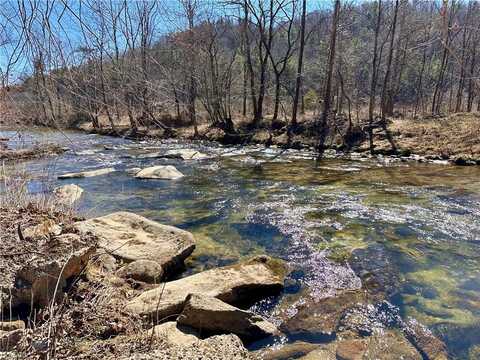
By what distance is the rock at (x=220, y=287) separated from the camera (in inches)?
166

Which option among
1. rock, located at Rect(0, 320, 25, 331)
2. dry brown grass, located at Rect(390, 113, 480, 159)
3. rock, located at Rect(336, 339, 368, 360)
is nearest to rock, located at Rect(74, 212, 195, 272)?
rock, located at Rect(0, 320, 25, 331)

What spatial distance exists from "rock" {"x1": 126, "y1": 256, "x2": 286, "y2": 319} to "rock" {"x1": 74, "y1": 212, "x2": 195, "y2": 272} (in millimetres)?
797

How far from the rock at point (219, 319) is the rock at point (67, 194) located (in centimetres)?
454

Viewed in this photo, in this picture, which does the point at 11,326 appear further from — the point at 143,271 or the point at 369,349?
the point at 369,349

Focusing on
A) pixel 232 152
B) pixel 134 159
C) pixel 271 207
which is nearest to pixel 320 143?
pixel 232 152

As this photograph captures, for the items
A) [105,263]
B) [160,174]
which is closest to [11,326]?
[105,263]

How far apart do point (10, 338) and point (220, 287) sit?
2.34 m

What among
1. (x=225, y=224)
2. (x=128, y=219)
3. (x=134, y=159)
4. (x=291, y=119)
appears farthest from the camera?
(x=291, y=119)

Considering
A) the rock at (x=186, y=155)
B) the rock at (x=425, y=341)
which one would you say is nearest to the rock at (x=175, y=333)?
the rock at (x=425, y=341)

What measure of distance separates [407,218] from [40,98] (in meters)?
7.20

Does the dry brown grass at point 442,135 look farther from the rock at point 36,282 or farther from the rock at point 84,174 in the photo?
the rock at point 36,282

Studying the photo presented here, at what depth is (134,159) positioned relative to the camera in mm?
15875

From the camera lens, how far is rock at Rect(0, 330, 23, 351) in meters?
2.84

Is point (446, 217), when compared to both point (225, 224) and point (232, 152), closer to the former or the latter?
point (225, 224)
